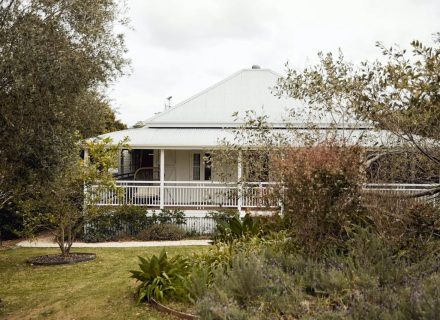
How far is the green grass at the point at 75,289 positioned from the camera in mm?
8742

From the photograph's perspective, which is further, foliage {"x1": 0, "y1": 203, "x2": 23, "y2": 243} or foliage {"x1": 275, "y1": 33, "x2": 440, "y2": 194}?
foliage {"x1": 0, "y1": 203, "x2": 23, "y2": 243}

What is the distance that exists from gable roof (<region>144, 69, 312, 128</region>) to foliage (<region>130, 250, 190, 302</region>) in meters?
14.0

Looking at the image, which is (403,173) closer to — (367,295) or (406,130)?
(406,130)

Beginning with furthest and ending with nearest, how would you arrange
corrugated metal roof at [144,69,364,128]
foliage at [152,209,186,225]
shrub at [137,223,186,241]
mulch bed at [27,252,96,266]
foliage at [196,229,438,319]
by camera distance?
corrugated metal roof at [144,69,364,128] < foliage at [152,209,186,225] < shrub at [137,223,186,241] < mulch bed at [27,252,96,266] < foliage at [196,229,438,319]

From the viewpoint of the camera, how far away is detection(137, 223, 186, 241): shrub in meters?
18.2

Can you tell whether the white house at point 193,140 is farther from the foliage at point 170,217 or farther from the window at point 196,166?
the foliage at point 170,217

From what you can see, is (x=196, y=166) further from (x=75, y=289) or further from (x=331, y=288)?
(x=331, y=288)

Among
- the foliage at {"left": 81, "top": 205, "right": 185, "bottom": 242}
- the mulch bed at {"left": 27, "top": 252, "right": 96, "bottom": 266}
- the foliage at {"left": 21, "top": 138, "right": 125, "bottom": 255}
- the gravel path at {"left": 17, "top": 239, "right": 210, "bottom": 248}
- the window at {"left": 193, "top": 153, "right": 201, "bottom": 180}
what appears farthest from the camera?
the window at {"left": 193, "top": 153, "right": 201, "bottom": 180}

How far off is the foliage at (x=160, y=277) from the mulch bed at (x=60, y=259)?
574 centimetres

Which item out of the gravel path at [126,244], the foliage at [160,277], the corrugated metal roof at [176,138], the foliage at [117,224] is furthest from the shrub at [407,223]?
the foliage at [117,224]

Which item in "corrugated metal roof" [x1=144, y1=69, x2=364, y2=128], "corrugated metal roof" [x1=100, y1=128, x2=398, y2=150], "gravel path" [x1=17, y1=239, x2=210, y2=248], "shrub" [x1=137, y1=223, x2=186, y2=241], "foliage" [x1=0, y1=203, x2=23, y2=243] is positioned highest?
"corrugated metal roof" [x1=144, y1=69, x2=364, y2=128]

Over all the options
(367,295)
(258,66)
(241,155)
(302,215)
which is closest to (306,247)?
(302,215)

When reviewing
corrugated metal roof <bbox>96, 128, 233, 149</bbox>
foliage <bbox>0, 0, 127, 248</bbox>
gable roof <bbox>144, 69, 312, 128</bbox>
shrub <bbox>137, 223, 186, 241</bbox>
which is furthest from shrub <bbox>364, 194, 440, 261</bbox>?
gable roof <bbox>144, 69, 312, 128</bbox>

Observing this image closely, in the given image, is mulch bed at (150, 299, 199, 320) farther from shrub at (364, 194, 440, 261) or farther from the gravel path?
the gravel path
